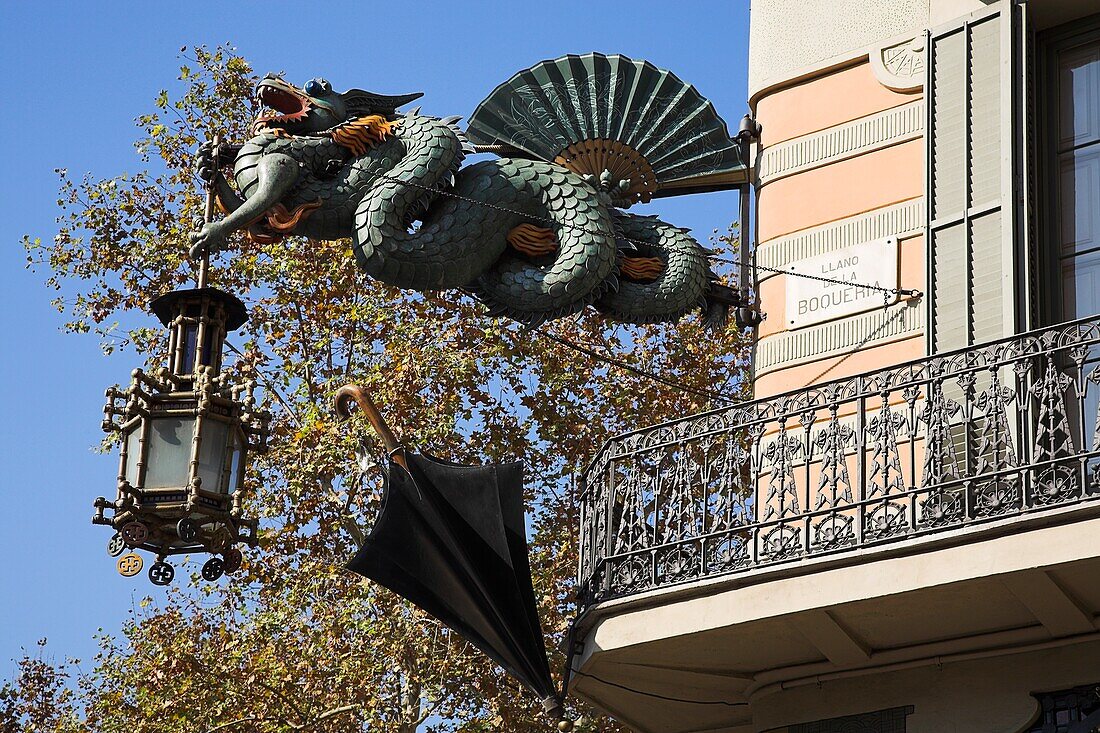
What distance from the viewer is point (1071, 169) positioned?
988 cm

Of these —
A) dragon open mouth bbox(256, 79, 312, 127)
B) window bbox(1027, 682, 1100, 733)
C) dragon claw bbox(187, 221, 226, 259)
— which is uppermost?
dragon open mouth bbox(256, 79, 312, 127)

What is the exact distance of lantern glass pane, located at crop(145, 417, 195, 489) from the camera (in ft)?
24.1

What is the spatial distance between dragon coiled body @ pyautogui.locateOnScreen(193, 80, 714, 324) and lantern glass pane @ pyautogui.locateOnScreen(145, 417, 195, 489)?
315cm

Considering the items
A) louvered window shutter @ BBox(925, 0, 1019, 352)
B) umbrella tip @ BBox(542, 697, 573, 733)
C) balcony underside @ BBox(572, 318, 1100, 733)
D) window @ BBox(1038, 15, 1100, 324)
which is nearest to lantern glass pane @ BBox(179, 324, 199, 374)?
balcony underside @ BBox(572, 318, 1100, 733)

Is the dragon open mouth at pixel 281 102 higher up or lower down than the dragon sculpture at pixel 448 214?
higher up

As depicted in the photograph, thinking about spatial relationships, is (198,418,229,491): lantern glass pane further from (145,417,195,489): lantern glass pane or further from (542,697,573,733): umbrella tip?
(542,697,573,733): umbrella tip

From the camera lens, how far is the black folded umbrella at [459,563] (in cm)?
1003

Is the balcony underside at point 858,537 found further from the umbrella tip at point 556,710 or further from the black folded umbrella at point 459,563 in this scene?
the black folded umbrella at point 459,563

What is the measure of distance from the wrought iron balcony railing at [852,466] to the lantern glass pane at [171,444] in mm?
2859

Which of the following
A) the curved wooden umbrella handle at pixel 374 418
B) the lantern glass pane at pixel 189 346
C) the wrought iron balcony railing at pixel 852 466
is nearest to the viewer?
the lantern glass pane at pixel 189 346

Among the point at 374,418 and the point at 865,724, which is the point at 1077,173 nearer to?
the point at 865,724

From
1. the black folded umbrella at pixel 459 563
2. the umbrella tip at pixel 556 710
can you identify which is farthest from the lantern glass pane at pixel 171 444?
the umbrella tip at pixel 556 710

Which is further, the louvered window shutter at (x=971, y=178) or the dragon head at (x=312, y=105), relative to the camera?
the dragon head at (x=312, y=105)

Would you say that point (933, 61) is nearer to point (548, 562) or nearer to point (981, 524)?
point (981, 524)
